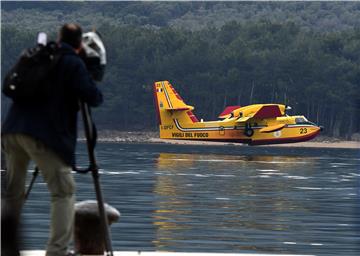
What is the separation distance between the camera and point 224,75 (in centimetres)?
14062

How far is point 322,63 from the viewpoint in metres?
139

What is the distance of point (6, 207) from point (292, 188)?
26.1 metres

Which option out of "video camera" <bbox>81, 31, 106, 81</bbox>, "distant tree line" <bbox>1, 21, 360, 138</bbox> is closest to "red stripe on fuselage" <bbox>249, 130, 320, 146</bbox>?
"distant tree line" <bbox>1, 21, 360, 138</bbox>

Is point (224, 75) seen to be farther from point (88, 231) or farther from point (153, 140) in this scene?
point (88, 231)

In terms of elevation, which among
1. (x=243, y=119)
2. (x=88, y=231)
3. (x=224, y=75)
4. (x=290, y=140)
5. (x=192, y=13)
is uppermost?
(x=88, y=231)

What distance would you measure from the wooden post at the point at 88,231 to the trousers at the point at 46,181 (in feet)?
4.50

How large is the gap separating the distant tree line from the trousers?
122660 mm

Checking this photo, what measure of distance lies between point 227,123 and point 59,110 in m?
82.8

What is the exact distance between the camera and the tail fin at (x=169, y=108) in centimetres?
8788

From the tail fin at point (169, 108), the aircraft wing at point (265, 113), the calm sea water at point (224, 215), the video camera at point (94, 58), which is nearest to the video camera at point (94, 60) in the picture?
the video camera at point (94, 58)

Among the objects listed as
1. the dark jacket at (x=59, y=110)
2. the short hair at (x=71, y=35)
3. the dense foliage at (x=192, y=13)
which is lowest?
the dense foliage at (x=192, y=13)

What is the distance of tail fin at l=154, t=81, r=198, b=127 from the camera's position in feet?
288

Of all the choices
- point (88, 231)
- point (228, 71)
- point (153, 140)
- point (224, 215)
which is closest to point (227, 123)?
point (153, 140)

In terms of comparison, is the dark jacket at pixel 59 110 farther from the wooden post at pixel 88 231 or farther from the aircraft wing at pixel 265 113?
the aircraft wing at pixel 265 113
